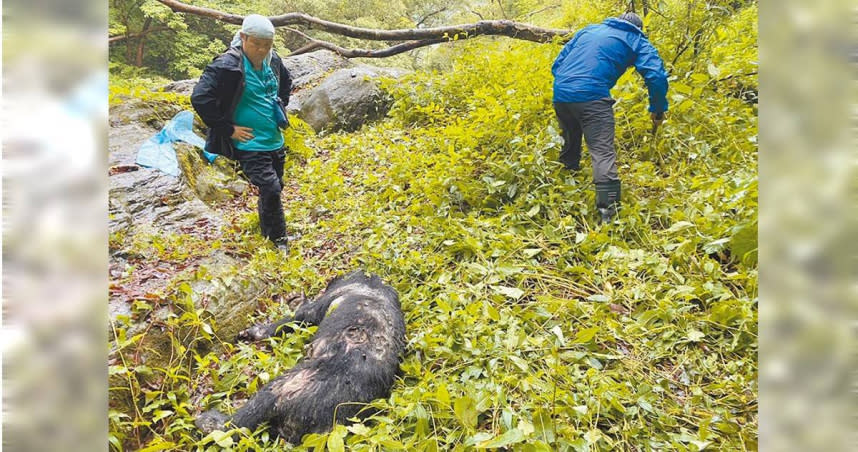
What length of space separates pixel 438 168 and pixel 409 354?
2563 millimetres

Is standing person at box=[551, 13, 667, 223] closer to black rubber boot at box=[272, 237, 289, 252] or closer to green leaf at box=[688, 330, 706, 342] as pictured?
green leaf at box=[688, 330, 706, 342]

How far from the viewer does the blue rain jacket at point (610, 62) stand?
3.81 metres

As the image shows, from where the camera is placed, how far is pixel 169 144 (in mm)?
5090

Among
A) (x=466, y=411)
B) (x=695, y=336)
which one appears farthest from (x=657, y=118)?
(x=466, y=411)

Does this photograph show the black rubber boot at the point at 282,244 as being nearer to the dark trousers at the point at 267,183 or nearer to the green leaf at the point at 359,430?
the dark trousers at the point at 267,183

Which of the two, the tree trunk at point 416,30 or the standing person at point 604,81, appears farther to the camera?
the tree trunk at point 416,30

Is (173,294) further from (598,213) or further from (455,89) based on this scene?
(455,89)

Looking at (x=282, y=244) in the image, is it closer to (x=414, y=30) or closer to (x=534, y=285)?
(x=534, y=285)

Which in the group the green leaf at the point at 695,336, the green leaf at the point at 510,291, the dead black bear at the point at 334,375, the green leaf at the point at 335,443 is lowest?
the dead black bear at the point at 334,375

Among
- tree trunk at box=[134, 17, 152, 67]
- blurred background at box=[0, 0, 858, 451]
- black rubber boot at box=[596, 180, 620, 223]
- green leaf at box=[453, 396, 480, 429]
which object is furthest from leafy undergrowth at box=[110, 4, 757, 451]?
tree trunk at box=[134, 17, 152, 67]

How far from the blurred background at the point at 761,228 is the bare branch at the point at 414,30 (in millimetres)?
7122

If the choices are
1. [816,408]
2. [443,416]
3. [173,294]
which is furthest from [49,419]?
[173,294]

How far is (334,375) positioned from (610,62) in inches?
140

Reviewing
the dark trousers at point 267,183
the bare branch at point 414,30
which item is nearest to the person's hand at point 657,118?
the bare branch at point 414,30
